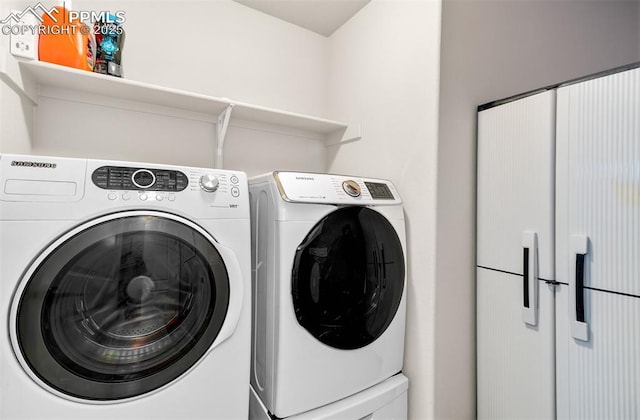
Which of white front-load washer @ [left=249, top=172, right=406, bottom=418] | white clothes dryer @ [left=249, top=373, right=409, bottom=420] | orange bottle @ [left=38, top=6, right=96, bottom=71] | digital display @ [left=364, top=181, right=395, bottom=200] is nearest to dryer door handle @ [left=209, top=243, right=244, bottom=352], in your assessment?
white front-load washer @ [left=249, top=172, right=406, bottom=418]

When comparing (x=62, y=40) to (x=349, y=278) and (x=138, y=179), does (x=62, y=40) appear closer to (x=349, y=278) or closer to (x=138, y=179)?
(x=138, y=179)

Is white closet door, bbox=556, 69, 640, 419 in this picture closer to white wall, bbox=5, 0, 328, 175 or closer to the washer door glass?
the washer door glass

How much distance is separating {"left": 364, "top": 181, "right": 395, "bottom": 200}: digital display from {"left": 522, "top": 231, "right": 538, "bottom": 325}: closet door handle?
55cm

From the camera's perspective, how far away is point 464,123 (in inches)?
53.7

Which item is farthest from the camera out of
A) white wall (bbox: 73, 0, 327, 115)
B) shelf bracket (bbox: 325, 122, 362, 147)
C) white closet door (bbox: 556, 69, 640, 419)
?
shelf bracket (bbox: 325, 122, 362, 147)

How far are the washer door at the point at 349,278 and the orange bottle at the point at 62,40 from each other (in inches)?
47.2

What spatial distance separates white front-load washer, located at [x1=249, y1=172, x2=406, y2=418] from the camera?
1.07 meters

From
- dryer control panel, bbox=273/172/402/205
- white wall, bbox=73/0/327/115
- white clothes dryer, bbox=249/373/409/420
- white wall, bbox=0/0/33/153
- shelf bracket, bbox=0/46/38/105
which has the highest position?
white wall, bbox=73/0/327/115

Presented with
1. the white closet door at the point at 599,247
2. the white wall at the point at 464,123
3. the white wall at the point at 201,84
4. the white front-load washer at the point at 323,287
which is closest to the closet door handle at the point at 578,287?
the white closet door at the point at 599,247

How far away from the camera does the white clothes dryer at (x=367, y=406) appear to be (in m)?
1.12

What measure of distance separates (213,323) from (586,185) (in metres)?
1.35

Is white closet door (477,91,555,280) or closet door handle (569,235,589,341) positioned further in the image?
white closet door (477,91,555,280)

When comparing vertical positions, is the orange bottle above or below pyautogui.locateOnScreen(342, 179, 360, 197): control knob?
above

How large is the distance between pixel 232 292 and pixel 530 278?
3.65 feet
